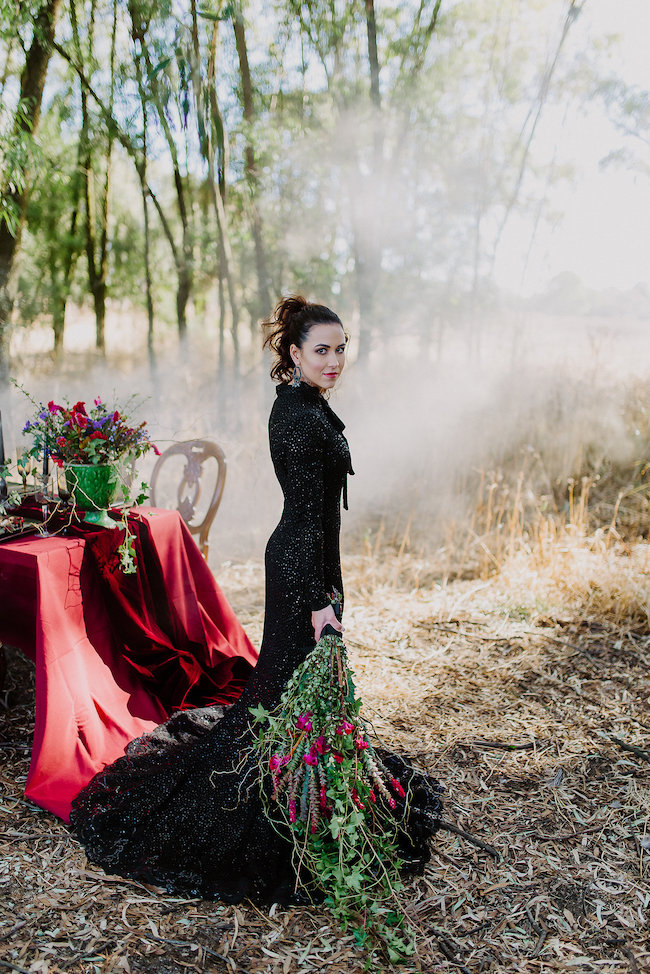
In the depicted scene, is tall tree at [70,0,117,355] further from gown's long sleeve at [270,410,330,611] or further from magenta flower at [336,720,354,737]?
magenta flower at [336,720,354,737]

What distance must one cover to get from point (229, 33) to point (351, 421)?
129 inches

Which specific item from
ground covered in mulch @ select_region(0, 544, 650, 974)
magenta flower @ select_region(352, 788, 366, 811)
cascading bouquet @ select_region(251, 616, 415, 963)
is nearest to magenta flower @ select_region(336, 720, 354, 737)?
cascading bouquet @ select_region(251, 616, 415, 963)

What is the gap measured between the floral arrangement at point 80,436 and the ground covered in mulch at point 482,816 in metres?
1.01

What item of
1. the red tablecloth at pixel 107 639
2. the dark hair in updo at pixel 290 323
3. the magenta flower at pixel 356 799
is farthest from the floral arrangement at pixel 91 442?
the magenta flower at pixel 356 799

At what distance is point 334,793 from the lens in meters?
1.62

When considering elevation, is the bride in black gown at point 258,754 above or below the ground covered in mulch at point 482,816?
above

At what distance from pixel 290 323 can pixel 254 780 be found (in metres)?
1.21

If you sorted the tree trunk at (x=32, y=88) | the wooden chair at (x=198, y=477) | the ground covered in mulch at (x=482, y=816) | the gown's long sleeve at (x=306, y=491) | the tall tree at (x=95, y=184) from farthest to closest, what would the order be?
the tall tree at (x=95, y=184) → the tree trunk at (x=32, y=88) → the wooden chair at (x=198, y=477) → the gown's long sleeve at (x=306, y=491) → the ground covered in mulch at (x=482, y=816)

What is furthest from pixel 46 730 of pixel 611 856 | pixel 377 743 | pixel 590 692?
pixel 590 692

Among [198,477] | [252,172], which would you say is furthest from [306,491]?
[252,172]

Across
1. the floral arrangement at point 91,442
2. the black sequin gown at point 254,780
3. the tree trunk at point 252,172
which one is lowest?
the black sequin gown at point 254,780

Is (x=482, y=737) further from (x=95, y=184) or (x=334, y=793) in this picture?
(x=95, y=184)

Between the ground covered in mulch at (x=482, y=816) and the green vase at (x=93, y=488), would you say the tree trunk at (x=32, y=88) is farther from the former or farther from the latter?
the ground covered in mulch at (x=482, y=816)

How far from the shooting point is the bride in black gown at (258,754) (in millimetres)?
1709
